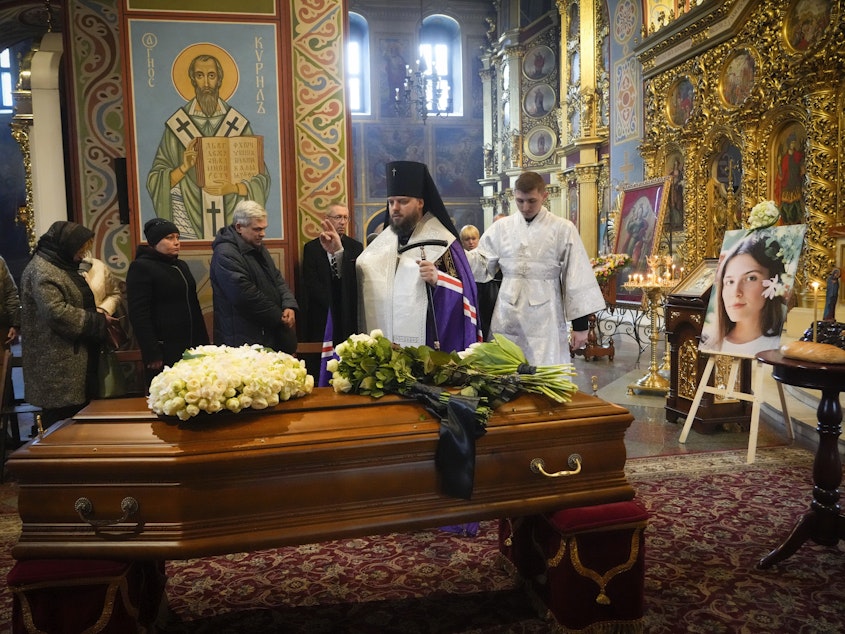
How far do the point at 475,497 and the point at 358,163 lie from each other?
19257mm

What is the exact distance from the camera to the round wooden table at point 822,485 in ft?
9.35

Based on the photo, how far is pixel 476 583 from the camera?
9.21 feet

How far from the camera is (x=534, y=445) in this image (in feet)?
6.97

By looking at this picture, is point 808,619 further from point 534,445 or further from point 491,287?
point 491,287

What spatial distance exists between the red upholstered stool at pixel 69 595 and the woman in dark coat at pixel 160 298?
2.52 meters

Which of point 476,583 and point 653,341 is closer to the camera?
point 476,583

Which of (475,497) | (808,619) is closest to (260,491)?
(475,497)

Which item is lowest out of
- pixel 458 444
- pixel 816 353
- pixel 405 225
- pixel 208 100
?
pixel 458 444

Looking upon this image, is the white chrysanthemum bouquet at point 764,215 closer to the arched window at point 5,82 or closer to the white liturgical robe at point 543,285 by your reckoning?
the white liturgical robe at point 543,285

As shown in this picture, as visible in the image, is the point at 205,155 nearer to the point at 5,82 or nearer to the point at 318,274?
the point at 318,274

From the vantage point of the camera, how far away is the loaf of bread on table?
108 inches

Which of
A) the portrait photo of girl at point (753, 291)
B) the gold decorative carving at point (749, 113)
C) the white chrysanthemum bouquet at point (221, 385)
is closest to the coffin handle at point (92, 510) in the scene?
the white chrysanthemum bouquet at point (221, 385)

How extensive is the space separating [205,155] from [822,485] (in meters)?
4.32

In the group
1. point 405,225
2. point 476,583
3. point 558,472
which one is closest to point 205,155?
point 405,225
